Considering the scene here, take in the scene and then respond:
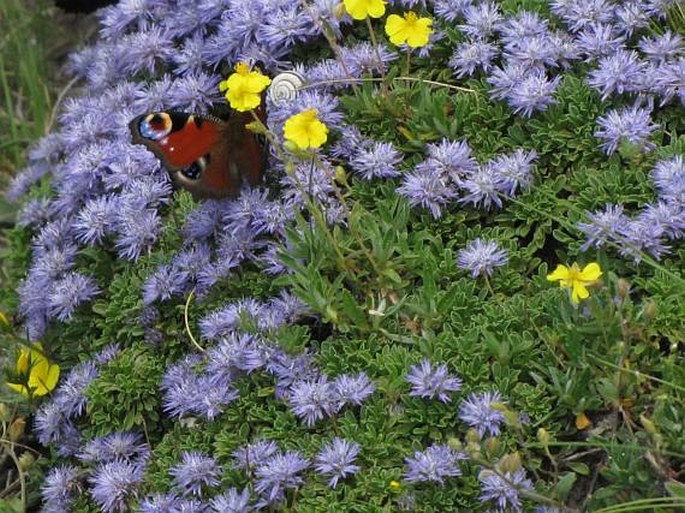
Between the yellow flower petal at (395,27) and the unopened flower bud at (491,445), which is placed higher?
the yellow flower petal at (395,27)

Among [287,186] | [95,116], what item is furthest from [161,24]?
[287,186]

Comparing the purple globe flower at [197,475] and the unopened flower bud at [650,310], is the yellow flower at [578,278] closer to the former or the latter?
the unopened flower bud at [650,310]

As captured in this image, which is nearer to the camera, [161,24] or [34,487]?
[34,487]

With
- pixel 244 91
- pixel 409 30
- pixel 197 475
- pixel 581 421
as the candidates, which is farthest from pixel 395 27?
pixel 197 475

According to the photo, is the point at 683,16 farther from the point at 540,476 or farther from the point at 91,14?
the point at 91,14

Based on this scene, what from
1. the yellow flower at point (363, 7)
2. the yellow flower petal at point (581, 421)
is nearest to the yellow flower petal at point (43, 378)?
the yellow flower at point (363, 7)

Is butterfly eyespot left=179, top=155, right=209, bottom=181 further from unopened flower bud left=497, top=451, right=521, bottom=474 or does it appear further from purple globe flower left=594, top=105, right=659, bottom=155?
unopened flower bud left=497, top=451, right=521, bottom=474
